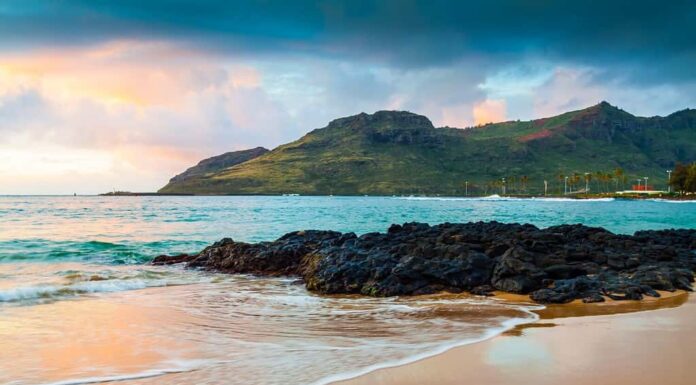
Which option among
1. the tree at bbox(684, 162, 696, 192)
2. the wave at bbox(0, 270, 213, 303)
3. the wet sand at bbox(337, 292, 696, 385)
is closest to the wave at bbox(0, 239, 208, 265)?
the wave at bbox(0, 270, 213, 303)

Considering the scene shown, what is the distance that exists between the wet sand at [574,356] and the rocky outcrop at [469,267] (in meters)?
3.46

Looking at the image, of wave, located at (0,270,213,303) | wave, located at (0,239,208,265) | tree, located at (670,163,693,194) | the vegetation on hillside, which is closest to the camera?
wave, located at (0,270,213,303)

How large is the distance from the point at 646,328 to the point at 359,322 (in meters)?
5.56

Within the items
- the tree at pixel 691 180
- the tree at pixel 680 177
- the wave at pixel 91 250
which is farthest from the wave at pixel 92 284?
the tree at pixel 680 177

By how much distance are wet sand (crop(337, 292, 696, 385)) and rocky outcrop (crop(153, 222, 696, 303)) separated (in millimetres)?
3460

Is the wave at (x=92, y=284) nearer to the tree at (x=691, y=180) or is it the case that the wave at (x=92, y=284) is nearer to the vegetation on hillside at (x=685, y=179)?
the tree at (x=691, y=180)

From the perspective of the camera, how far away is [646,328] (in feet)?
35.2

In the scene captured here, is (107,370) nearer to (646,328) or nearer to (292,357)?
(292,357)

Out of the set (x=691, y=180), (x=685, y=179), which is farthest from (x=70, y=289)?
(x=685, y=179)

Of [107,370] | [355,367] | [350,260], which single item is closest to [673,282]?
[350,260]

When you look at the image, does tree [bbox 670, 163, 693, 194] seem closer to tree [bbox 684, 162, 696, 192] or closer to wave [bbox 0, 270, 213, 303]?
tree [bbox 684, 162, 696, 192]

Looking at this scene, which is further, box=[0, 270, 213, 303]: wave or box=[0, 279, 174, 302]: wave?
box=[0, 270, 213, 303]: wave

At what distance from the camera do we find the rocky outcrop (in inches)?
628

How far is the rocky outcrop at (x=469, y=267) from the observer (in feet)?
52.3
